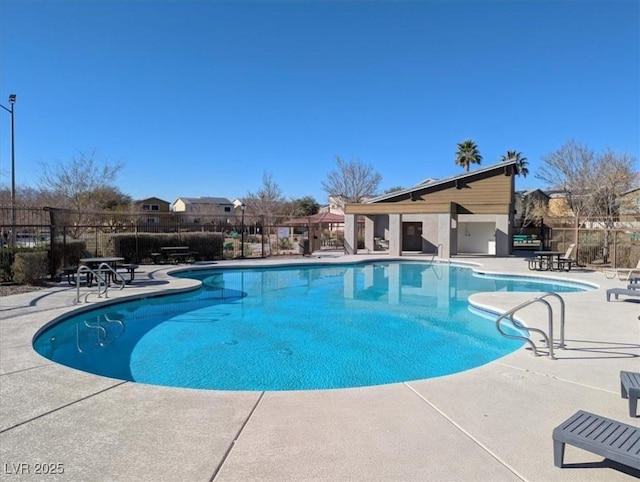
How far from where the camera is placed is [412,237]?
2812cm

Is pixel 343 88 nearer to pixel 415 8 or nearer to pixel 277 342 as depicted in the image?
pixel 415 8

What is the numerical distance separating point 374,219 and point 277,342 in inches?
866

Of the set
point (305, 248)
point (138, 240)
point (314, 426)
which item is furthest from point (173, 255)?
point (314, 426)

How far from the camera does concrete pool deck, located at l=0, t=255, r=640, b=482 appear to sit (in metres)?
2.83

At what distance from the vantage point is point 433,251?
85.7 feet

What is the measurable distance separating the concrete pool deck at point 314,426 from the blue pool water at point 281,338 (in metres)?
1.59

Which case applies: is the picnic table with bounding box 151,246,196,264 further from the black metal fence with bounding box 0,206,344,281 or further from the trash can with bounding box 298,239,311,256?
the trash can with bounding box 298,239,311,256

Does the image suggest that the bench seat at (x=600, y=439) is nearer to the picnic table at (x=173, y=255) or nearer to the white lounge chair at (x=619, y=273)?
the white lounge chair at (x=619, y=273)

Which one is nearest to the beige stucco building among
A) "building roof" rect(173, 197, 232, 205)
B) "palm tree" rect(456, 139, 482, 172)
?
"palm tree" rect(456, 139, 482, 172)

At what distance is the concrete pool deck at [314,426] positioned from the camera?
9.28 feet

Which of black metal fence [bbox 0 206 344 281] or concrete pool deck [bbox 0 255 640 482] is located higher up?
black metal fence [bbox 0 206 344 281]

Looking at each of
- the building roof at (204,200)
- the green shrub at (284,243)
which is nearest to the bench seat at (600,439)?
the green shrub at (284,243)

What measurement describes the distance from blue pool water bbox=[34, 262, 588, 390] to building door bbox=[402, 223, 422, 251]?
1356 centimetres

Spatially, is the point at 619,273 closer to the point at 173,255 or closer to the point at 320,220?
the point at 320,220
